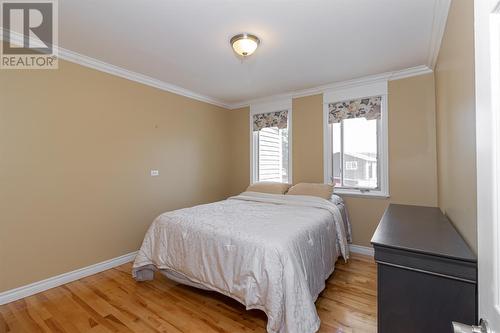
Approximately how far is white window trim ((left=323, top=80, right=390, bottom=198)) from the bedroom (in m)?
0.02

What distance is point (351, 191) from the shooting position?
137 inches

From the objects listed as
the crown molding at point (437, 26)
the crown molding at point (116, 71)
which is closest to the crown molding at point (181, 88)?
the crown molding at point (116, 71)

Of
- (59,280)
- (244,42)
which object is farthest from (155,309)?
(244,42)

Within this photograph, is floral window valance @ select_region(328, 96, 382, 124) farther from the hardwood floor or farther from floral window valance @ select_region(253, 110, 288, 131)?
the hardwood floor

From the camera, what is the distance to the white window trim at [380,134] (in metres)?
3.20

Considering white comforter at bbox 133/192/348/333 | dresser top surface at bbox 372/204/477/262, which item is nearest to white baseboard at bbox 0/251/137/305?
white comforter at bbox 133/192/348/333

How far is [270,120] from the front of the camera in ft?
14.0

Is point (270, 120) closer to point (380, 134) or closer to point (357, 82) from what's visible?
point (357, 82)

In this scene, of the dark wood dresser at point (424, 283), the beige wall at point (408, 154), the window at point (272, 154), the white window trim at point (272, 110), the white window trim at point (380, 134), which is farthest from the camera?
the window at point (272, 154)

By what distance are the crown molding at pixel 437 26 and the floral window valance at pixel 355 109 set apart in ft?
2.51

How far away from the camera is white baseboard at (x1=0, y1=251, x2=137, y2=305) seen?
2194 millimetres

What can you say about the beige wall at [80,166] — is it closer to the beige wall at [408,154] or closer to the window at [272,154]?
the window at [272,154]

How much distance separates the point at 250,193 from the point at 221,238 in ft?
5.57

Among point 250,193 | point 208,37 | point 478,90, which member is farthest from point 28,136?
point 478,90
